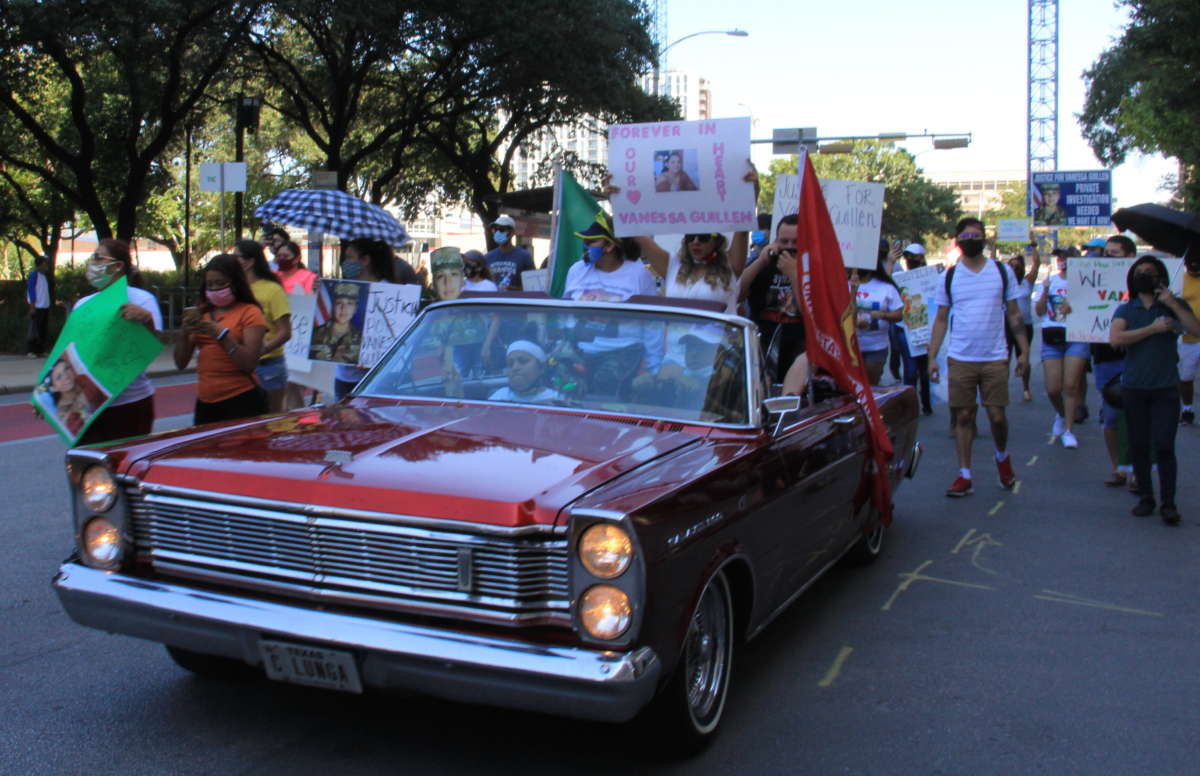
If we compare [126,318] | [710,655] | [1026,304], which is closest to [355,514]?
[710,655]

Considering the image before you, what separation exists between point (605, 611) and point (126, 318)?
11.5 feet

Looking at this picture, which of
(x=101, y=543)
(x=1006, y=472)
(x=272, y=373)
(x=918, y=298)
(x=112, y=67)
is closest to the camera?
(x=101, y=543)

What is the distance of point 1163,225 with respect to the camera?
8.57m

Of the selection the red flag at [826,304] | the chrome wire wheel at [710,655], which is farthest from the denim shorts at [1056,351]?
the chrome wire wheel at [710,655]

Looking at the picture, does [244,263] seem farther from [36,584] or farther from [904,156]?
[904,156]

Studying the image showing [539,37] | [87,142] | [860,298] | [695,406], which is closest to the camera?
[695,406]

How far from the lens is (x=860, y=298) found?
1058 cm

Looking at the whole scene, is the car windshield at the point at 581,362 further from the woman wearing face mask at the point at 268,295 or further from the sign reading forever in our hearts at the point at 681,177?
the sign reading forever in our hearts at the point at 681,177

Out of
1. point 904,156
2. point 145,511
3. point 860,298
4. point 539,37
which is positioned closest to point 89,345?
point 145,511

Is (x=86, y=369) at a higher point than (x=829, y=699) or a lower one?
higher

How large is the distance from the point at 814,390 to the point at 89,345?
3.60 m

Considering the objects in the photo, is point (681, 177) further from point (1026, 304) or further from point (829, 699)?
point (1026, 304)

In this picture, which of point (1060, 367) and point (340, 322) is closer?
point (340, 322)

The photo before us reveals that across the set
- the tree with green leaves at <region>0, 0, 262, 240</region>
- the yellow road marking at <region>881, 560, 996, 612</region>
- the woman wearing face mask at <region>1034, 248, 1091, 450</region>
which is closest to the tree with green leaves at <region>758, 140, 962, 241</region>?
the tree with green leaves at <region>0, 0, 262, 240</region>
